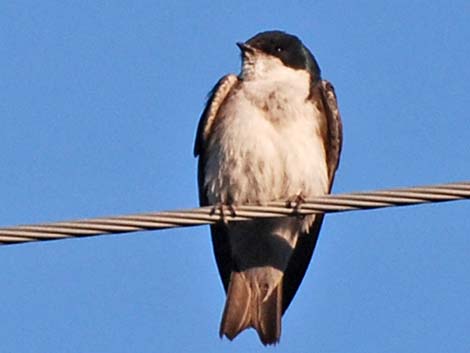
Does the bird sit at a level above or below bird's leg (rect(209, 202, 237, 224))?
above

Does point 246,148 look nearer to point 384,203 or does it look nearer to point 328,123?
point 328,123

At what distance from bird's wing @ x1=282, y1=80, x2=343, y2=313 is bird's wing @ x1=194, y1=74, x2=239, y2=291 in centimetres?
40

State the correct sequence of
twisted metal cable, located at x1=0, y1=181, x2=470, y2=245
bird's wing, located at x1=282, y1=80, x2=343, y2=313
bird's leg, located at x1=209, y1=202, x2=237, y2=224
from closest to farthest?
twisted metal cable, located at x1=0, y1=181, x2=470, y2=245 → bird's leg, located at x1=209, y1=202, x2=237, y2=224 → bird's wing, located at x1=282, y1=80, x2=343, y2=313

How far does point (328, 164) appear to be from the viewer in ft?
28.9

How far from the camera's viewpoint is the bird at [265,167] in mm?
8344

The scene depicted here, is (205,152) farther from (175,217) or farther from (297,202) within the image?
(175,217)

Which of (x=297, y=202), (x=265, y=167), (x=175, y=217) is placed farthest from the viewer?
(x=265, y=167)

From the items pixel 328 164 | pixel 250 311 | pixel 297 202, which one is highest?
pixel 328 164

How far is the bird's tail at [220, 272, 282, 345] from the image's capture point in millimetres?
8414

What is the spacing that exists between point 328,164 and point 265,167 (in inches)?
24.8

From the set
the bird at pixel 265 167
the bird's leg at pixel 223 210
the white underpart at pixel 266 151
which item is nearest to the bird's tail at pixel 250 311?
the bird at pixel 265 167

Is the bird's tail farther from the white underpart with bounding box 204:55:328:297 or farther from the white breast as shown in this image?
the white breast

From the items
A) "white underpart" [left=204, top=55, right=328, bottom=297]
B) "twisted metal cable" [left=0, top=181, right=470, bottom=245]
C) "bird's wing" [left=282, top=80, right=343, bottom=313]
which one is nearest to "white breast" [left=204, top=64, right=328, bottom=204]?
"white underpart" [left=204, top=55, right=328, bottom=297]

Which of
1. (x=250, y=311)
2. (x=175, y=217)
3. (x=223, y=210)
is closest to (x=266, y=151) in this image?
(x=250, y=311)
